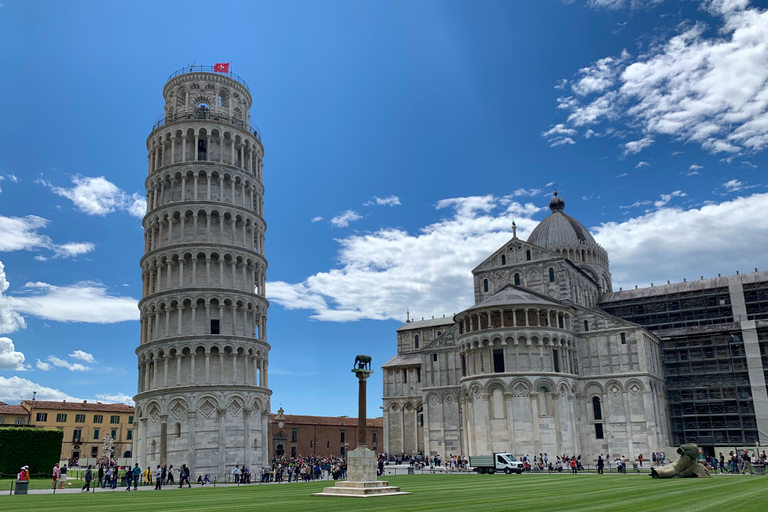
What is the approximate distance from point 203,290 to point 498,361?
88.7 feet

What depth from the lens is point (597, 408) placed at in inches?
2430

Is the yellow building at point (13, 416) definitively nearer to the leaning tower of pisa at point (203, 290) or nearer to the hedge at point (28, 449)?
the hedge at point (28, 449)

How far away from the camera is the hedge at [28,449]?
53.6 m

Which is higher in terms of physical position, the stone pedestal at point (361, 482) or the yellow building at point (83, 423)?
the yellow building at point (83, 423)

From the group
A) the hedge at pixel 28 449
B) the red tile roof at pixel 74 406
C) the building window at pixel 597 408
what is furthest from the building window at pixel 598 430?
the red tile roof at pixel 74 406

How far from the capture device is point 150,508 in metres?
21.2

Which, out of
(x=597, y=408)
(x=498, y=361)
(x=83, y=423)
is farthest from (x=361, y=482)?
(x=83, y=423)

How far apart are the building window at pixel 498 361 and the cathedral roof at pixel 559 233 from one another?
2524 centimetres

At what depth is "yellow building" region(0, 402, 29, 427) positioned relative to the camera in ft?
305

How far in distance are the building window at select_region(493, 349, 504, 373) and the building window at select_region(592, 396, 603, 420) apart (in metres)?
10.6

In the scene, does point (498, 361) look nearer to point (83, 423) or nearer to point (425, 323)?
point (425, 323)

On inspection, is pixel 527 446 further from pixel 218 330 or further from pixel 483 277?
pixel 218 330

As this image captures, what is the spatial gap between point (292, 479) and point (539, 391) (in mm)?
23375

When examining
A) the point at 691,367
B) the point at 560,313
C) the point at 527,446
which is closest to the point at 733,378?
the point at 691,367
